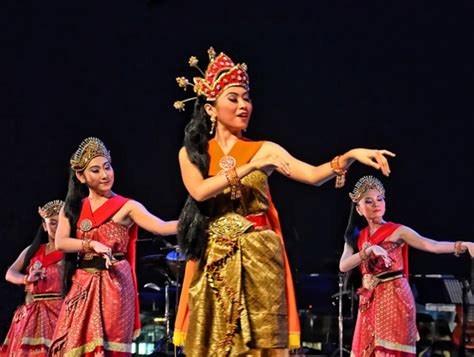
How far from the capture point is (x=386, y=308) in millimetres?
5152

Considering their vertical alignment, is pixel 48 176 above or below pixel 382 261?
above

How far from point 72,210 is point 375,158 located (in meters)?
2.28

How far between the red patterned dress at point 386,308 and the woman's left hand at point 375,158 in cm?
257

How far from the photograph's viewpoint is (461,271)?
7219mm

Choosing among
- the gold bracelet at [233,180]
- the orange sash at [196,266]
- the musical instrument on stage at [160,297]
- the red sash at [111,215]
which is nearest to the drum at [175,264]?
the musical instrument on stage at [160,297]

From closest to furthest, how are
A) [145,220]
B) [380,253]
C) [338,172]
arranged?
1. [338,172]
2. [145,220]
3. [380,253]

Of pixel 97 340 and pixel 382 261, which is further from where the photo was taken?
pixel 382 261

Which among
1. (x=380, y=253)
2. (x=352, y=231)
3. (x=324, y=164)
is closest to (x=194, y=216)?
(x=324, y=164)

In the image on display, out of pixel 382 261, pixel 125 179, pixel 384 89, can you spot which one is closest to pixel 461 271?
pixel 384 89

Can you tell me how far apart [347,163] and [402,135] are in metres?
4.19

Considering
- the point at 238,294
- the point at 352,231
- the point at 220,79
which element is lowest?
the point at 238,294

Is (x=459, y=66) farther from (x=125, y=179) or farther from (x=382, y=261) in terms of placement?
(x=125, y=179)

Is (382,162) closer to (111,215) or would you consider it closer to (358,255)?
(111,215)

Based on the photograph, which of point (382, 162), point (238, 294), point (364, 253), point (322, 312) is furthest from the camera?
point (322, 312)
